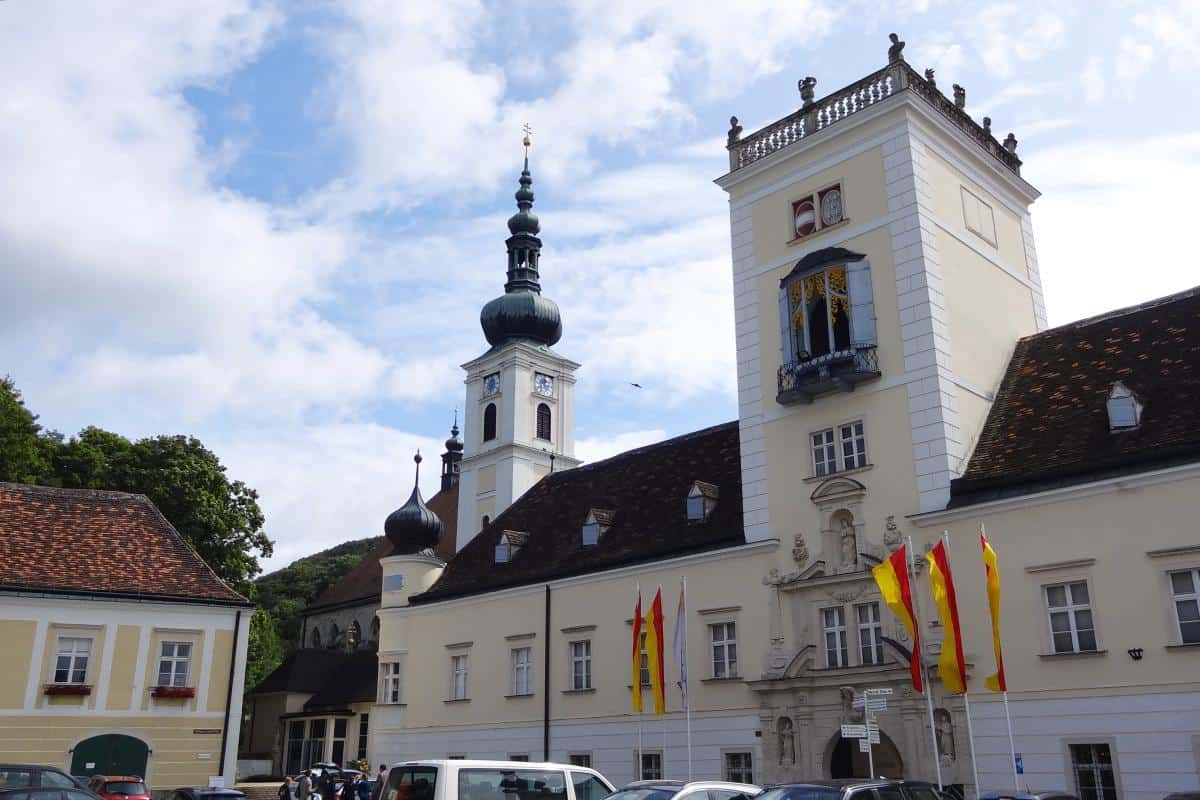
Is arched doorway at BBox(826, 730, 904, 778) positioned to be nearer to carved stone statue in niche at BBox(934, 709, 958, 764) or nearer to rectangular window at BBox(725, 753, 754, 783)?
carved stone statue in niche at BBox(934, 709, 958, 764)

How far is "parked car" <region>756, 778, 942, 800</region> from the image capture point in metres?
12.2

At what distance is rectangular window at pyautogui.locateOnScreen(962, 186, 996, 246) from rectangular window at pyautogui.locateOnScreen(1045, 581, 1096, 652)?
Result: 10059 millimetres

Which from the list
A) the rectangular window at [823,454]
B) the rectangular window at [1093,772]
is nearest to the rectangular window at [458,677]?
the rectangular window at [823,454]

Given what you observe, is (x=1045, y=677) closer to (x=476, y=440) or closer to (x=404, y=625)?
(x=404, y=625)

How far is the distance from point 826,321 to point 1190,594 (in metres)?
10.1

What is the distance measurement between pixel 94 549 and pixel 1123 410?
2755 cm

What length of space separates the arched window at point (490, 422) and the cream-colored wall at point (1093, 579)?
128 ft

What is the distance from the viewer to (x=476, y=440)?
60.2 meters

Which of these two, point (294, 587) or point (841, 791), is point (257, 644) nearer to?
point (841, 791)

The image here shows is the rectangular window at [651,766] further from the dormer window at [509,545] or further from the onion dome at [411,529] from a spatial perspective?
the onion dome at [411,529]

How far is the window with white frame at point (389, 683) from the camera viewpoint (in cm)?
3581

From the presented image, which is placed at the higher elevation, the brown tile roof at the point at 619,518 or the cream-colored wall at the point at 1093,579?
the brown tile roof at the point at 619,518

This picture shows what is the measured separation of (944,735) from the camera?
2200cm

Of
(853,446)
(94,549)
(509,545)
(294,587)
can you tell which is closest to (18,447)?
(94,549)
